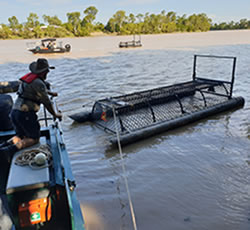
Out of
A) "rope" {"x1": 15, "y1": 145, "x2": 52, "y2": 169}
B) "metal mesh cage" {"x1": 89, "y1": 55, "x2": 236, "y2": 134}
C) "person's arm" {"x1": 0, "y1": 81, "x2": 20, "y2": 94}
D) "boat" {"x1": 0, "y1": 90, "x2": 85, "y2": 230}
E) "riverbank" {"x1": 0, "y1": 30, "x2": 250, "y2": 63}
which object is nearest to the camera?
"boat" {"x1": 0, "y1": 90, "x2": 85, "y2": 230}

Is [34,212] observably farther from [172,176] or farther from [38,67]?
[172,176]

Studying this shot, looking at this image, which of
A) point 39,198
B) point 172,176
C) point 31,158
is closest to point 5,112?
point 31,158

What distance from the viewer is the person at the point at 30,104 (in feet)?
13.8

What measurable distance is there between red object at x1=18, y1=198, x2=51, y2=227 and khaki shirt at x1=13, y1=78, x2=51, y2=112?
5.65 ft

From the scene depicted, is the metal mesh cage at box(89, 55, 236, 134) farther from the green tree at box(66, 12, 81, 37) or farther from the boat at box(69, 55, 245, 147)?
the green tree at box(66, 12, 81, 37)

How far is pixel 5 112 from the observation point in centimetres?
501

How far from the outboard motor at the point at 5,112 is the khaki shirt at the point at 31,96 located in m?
0.82

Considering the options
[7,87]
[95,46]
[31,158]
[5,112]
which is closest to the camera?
[31,158]

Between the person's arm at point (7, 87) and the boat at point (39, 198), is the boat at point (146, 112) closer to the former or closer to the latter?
the person's arm at point (7, 87)

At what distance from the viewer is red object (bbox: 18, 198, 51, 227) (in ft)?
10.4

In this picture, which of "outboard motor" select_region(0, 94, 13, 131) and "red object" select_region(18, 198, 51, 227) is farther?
"outboard motor" select_region(0, 94, 13, 131)

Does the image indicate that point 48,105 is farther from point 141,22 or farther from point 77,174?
point 141,22

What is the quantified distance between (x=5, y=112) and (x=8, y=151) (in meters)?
1.24

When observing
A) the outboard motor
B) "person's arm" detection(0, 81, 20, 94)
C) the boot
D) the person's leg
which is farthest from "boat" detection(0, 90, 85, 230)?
"person's arm" detection(0, 81, 20, 94)
